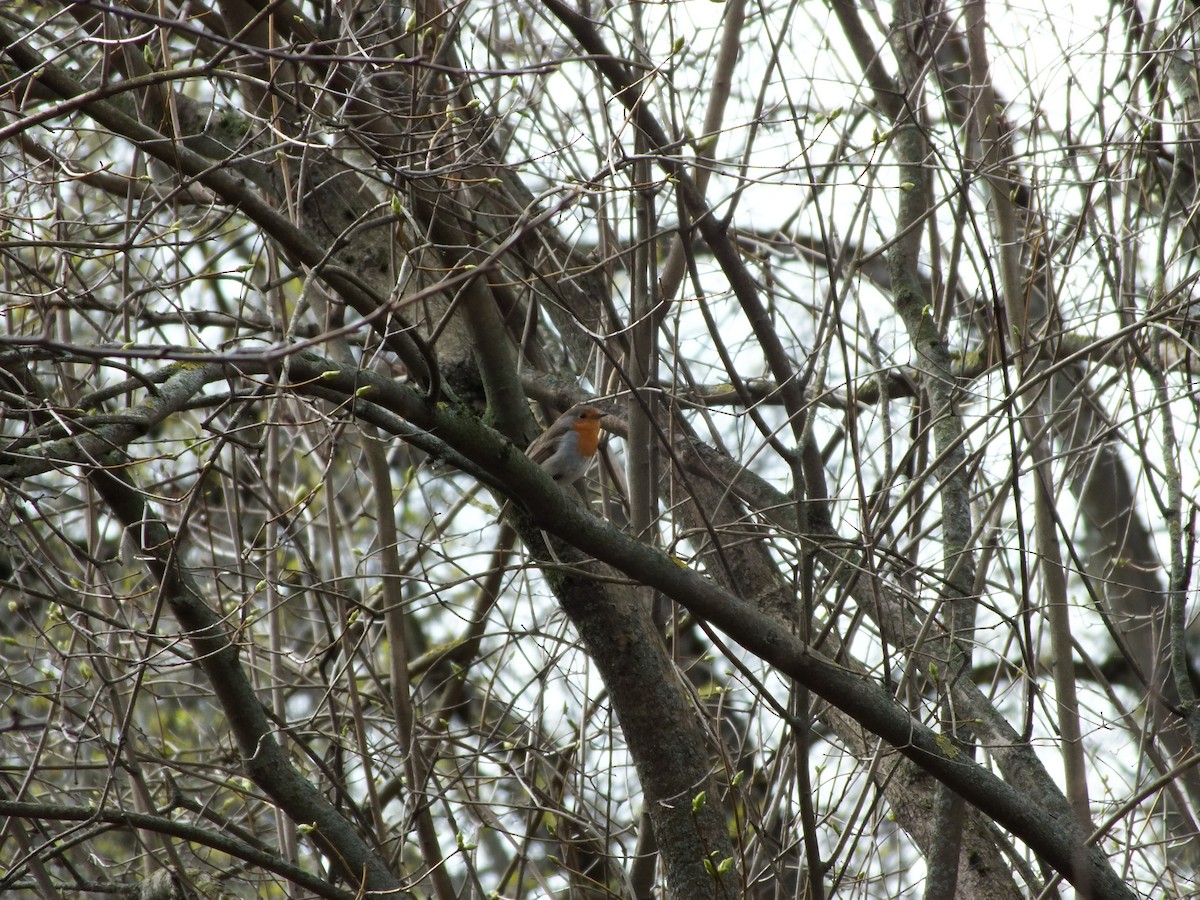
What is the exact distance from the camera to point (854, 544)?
3.00 meters

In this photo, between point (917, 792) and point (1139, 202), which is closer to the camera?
point (917, 792)

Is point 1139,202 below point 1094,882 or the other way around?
the other way around

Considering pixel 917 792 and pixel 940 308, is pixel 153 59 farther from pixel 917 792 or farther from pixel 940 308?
pixel 917 792

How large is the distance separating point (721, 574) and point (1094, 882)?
1.76 metres

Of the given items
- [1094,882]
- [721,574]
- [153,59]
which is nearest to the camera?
[1094,882]

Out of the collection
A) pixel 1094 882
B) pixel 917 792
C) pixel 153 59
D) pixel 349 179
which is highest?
pixel 349 179

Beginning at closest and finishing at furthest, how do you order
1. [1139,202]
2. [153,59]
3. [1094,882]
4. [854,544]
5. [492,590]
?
[854,544] → [1094,882] → [153,59] → [1139,202] → [492,590]

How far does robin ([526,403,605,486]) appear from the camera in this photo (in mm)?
4730

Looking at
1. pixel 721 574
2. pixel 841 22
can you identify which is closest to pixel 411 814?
pixel 721 574

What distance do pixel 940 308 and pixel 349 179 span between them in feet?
7.75

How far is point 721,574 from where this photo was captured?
459cm

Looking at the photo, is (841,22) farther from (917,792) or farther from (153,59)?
(917,792)

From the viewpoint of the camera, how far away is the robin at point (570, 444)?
473 cm

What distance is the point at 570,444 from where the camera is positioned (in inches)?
196
